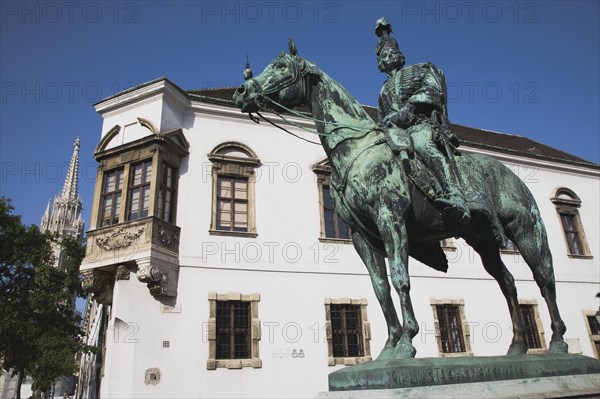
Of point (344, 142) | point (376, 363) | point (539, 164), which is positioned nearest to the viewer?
point (376, 363)

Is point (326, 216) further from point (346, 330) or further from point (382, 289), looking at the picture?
point (382, 289)

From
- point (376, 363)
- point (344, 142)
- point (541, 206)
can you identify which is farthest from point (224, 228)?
point (541, 206)

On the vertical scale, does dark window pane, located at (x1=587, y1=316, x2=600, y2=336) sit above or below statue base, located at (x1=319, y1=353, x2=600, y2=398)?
above

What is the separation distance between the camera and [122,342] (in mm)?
12977

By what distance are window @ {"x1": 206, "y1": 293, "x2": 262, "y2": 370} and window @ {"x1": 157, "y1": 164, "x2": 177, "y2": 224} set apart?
278cm

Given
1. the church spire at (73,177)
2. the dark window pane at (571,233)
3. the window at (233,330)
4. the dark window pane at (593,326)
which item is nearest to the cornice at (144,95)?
the window at (233,330)

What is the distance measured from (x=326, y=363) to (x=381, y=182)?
447 inches

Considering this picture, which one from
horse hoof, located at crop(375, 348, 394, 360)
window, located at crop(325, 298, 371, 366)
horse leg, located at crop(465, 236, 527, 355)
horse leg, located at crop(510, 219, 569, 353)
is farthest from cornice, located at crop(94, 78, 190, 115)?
horse hoof, located at crop(375, 348, 394, 360)

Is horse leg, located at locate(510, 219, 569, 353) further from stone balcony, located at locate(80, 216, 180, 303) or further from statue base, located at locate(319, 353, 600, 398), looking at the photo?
stone balcony, located at locate(80, 216, 180, 303)

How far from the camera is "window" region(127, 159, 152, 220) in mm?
14234

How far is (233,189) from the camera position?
51.5ft

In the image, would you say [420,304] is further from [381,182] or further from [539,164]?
[381,182]

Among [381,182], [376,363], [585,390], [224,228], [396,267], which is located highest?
[224,228]

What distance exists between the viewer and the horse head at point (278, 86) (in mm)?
4742
